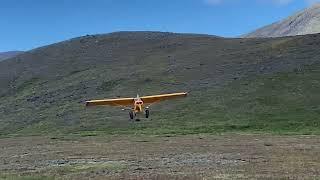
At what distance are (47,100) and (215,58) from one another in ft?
113

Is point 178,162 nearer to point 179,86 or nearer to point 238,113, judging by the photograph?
point 238,113

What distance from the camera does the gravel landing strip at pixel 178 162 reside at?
28.8 metres

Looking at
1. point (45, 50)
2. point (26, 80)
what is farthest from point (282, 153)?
point (45, 50)

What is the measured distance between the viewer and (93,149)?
49.1 meters

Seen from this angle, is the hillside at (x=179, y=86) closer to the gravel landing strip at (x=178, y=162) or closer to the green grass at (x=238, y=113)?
the green grass at (x=238, y=113)

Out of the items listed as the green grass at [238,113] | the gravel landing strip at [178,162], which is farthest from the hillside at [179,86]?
the gravel landing strip at [178,162]

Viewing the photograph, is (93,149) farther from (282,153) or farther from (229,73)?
(229,73)

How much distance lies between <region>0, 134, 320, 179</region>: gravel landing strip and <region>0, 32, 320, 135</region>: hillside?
831 inches

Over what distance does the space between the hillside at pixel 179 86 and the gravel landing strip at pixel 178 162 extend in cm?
2112

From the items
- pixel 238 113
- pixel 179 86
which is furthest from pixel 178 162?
pixel 179 86

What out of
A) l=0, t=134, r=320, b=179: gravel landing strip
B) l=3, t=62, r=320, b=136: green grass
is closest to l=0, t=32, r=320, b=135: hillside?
l=3, t=62, r=320, b=136: green grass

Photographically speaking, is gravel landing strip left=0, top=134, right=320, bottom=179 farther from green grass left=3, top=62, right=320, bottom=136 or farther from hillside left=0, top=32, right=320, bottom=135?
hillside left=0, top=32, right=320, bottom=135

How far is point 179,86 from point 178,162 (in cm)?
6479

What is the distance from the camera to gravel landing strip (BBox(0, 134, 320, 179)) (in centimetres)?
A: 2884
